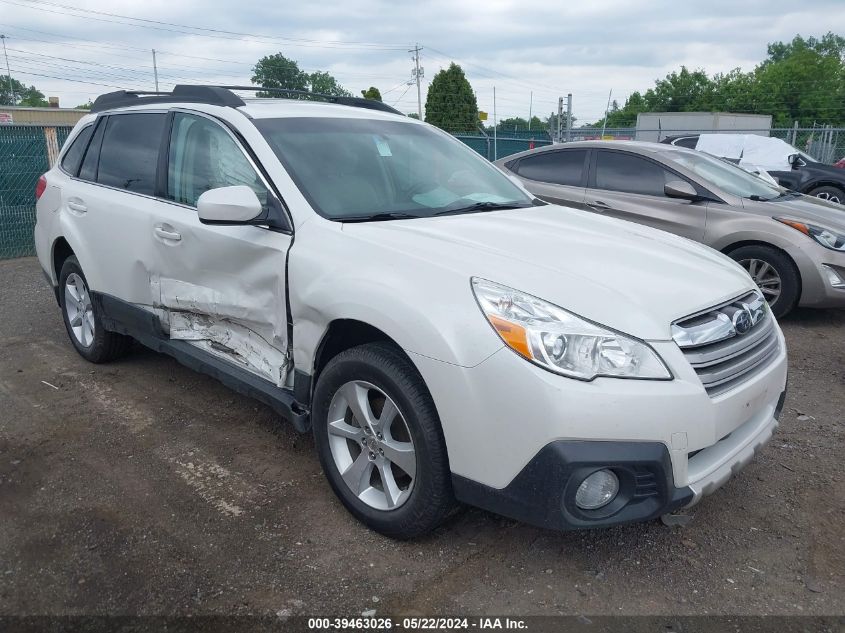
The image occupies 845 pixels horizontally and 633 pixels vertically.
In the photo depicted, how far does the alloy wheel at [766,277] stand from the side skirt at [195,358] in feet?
15.1

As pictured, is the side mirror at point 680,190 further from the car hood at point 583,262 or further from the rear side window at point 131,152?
the rear side window at point 131,152

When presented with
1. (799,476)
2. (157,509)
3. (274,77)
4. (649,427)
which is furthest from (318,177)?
(274,77)

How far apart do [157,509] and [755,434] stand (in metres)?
2.58

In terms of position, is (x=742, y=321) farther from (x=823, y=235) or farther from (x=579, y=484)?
(x=823, y=235)

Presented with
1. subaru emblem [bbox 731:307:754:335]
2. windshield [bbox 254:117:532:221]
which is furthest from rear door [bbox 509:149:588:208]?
subaru emblem [bbox 731:307:754:335]

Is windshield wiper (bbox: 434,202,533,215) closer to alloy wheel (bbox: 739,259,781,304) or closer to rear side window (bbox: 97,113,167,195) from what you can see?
rear side window (bbox: 97,113,167,195)

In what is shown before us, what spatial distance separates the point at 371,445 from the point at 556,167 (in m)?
5.33

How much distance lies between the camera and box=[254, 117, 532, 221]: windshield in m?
3.28

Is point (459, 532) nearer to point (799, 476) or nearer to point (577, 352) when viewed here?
point (577, 352)

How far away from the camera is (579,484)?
7.60 ft

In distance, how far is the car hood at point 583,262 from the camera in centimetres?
247

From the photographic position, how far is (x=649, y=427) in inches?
91.1

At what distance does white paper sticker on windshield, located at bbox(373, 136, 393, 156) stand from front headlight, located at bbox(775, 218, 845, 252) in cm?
406

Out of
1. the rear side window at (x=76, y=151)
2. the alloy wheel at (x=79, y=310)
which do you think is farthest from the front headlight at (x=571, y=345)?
the rear side window at (x=76, y=151)
